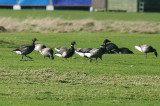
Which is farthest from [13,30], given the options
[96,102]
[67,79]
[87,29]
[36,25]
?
[96,102]

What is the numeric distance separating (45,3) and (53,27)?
42.7 metres

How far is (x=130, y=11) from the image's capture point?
3664 inches

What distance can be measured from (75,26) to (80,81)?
3574 centimetres

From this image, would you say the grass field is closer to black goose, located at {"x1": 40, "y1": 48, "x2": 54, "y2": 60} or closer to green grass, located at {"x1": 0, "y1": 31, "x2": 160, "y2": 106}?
green grass, located at {"x1": 0, "y1": 31, "x2": 160, "y2": 106}

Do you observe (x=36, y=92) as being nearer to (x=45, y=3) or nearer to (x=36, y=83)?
(x=36, y=83)

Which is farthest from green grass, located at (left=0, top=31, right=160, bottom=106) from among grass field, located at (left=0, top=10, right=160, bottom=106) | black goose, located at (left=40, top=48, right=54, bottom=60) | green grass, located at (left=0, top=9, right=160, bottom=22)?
green grass, located at (left=0, top=9, right=160, bottom=22)

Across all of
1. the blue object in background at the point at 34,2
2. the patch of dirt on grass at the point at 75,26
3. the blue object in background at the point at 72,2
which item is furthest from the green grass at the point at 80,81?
the blue object in background at the point at 34,2

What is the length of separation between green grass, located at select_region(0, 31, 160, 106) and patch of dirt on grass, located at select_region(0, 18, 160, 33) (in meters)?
22.7

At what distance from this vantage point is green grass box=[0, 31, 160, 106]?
17.4m

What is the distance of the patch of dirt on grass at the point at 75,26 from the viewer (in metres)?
54.7

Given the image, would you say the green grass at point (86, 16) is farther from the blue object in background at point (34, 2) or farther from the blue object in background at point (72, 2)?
the blue object in background at point (34, 2)

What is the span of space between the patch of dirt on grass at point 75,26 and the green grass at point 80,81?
22.7 m

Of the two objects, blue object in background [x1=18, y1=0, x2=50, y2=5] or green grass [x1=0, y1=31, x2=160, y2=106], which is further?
blue object in background [x1=18, y1=0, x2=50, y2=5]

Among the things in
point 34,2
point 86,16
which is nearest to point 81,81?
point 86,16
